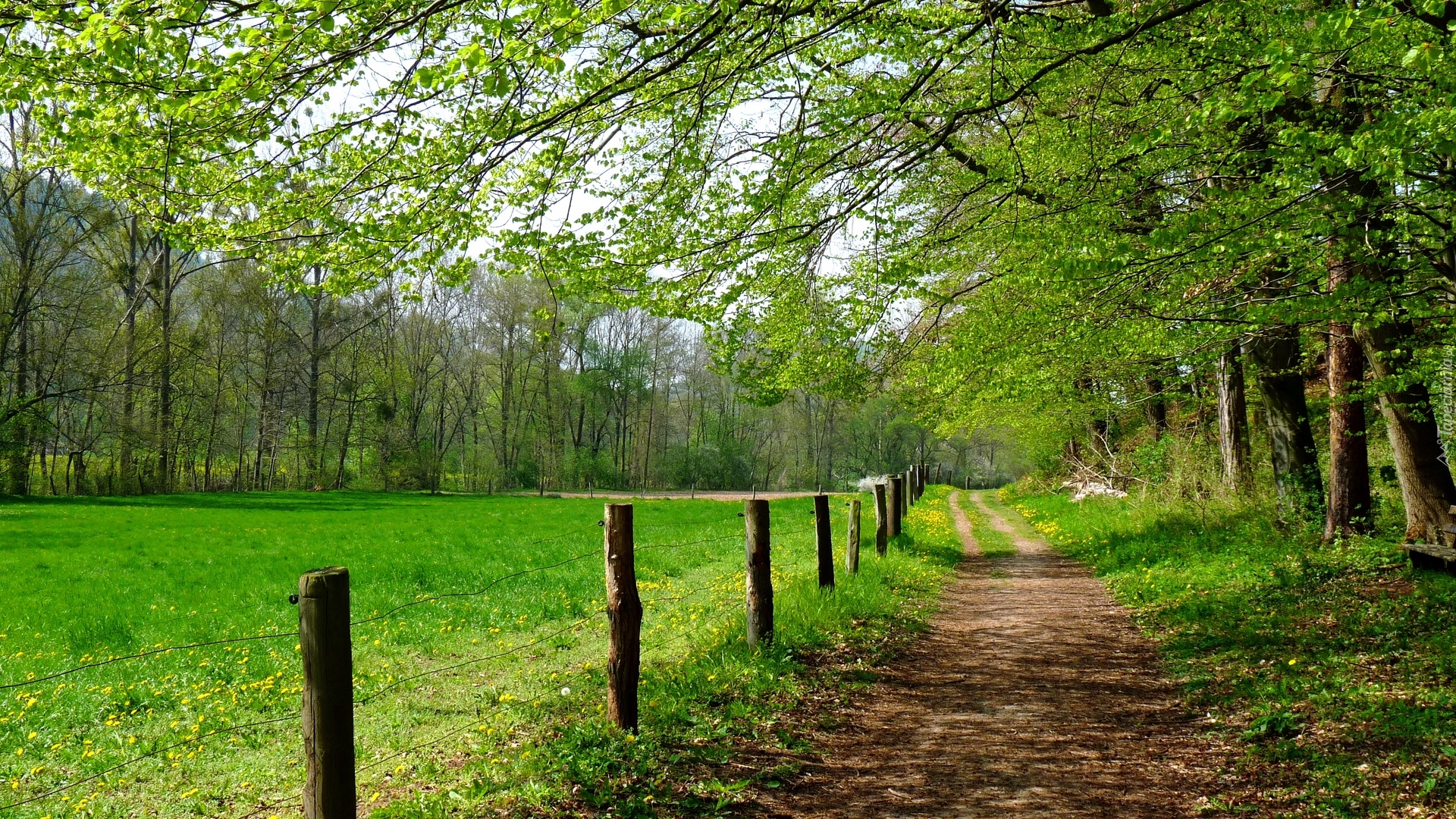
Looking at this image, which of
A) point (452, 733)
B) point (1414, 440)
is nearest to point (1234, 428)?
point (1414, 440)

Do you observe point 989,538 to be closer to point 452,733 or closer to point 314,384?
point 452,733

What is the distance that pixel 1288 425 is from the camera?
42.0 feet

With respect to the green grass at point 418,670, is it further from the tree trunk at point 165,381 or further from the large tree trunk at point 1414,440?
the tree trunk at point 165,381

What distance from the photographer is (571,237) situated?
744 centimetres

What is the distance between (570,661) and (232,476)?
50744 mm

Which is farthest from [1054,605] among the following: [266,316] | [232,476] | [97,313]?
[232,476]

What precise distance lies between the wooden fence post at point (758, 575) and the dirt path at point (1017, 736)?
1.15 meters

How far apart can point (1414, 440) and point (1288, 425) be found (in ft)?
9.79

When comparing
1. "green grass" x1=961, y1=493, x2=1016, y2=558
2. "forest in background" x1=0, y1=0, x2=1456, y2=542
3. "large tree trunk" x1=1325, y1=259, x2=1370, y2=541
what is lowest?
"green grass" x1=961, y1=493, x2=1016, y2=558

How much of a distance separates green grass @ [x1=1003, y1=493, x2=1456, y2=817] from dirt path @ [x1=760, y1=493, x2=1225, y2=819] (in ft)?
1.14

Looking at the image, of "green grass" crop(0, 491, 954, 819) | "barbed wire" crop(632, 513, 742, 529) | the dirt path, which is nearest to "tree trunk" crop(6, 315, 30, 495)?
"green grass" crop(0, 491, 954, 819)

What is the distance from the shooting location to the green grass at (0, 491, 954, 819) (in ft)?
16.8

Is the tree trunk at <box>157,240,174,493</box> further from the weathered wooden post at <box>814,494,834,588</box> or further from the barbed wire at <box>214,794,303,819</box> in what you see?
the barbed wire at <box>214,794,303,819</box>

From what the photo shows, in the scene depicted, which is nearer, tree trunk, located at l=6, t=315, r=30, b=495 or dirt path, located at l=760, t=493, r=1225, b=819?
dirt path, located at l=760, t=493, r=1225, b=819
